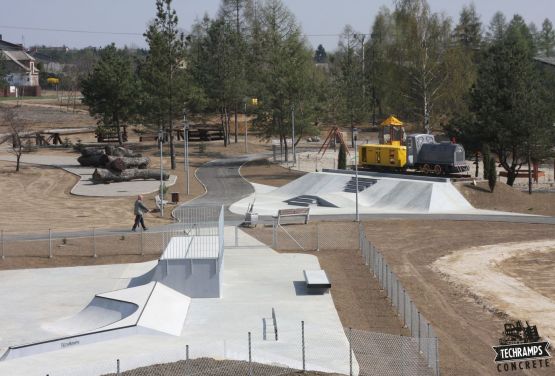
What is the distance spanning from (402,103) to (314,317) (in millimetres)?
69272

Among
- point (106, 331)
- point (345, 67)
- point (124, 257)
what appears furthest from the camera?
point (345, 67)

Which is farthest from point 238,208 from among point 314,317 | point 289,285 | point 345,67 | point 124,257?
point 345,67

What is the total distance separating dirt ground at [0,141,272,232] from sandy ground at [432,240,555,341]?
1966 centimetres

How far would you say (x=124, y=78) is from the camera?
8825 cm

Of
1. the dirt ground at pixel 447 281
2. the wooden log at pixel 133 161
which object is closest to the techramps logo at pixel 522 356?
the dirt ground at pixel 447 281

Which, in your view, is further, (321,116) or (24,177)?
(321,116)

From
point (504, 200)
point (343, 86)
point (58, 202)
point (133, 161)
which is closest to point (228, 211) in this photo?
point (58, 202)

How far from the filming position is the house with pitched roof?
6437 inches

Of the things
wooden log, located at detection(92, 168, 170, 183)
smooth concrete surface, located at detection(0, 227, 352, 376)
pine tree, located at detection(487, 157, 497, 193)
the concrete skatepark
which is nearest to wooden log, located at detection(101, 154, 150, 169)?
wooden log, located at detection(92, 168, 170, 183)

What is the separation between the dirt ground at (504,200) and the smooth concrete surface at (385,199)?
101 centimetres

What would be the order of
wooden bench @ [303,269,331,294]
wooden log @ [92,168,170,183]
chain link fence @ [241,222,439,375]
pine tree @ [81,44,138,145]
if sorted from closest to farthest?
chain link fence @ [241,222,439,375]
wooden bench @ [303,269,331,294]
wooden log @ [92,168,170,183]
pine tree @ [81,44,138,145]

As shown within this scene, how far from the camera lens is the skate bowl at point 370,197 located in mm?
55531

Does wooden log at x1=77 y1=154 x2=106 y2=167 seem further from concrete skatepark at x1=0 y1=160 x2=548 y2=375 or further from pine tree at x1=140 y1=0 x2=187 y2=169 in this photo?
concrete skatepark at x1=0 y1=160 x2=548 y2=375

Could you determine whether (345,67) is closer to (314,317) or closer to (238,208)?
(238,208)
